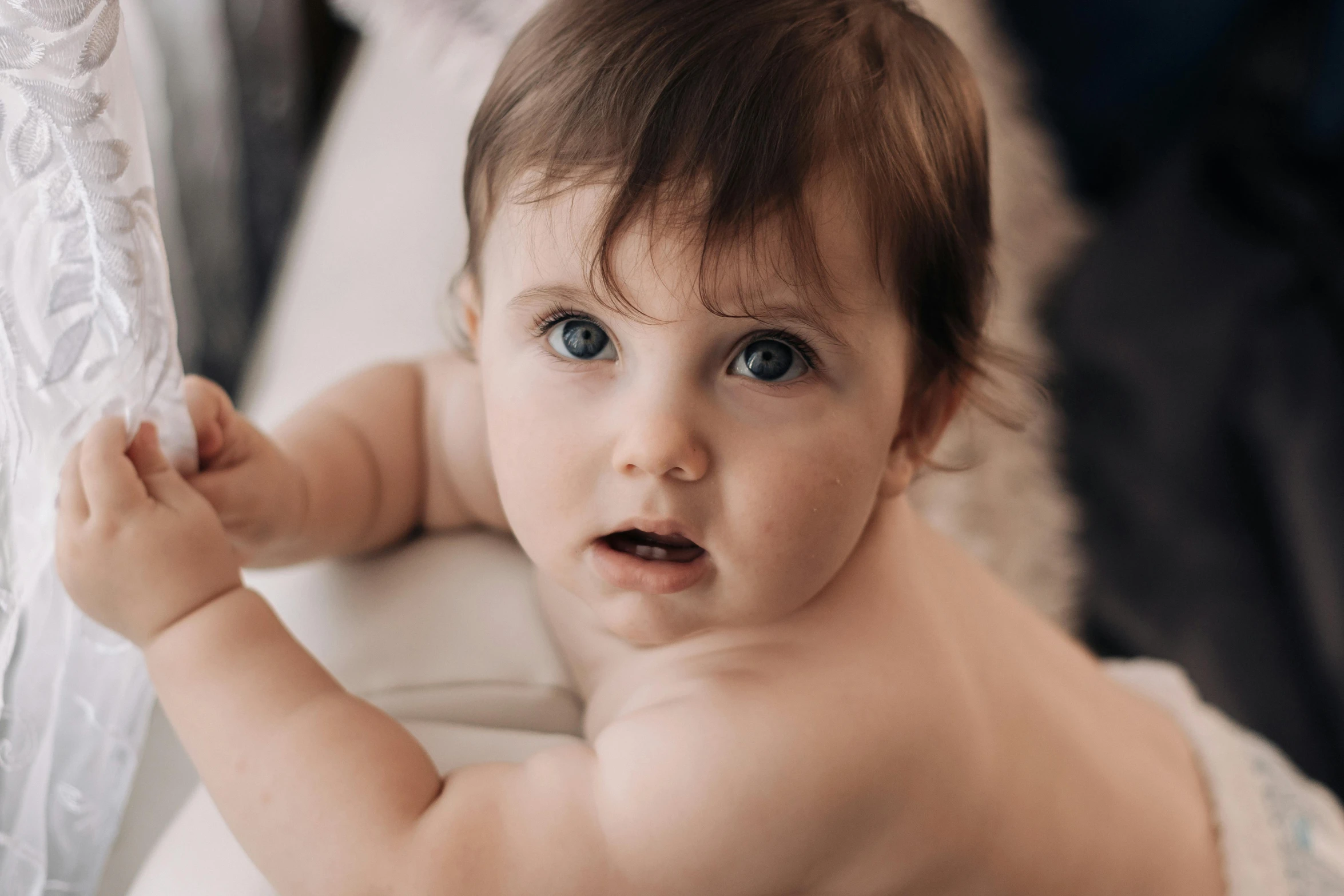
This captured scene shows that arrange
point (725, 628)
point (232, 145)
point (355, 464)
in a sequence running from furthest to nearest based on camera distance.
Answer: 1. point (232, 145)
2. point (355, 464)
3. point (725, 628)

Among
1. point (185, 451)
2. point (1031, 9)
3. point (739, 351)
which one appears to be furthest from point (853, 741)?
point (1031, 9)

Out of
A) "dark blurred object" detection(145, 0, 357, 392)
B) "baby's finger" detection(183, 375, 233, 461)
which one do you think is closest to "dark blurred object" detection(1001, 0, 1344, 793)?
"baby's finger" detection(183, 375, 233, 461)

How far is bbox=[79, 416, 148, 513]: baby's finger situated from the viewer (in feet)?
1.98

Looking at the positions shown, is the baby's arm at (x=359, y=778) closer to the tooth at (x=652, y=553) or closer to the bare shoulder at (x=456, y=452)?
the tooth at (x=652, y=553)

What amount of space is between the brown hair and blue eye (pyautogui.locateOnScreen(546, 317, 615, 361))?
4 cm

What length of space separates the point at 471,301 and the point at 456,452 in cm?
15

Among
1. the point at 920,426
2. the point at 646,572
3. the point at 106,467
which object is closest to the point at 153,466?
the point at 106,467

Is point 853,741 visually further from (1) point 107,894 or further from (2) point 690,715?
(1) point 107,894

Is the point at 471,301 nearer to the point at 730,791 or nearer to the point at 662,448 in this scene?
the point at 662,448

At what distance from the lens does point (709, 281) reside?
58 centimetres

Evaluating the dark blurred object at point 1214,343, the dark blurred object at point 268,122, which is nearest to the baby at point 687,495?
the dark blurred object at point 1214,343

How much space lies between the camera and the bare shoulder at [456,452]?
86cm

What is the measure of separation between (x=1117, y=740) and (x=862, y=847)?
293mm

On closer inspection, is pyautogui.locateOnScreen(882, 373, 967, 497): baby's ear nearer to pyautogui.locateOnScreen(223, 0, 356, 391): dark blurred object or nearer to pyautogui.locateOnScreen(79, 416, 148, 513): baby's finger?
pyautogui.locateOnScreen(79, 416, 148, 513): baby's finger
